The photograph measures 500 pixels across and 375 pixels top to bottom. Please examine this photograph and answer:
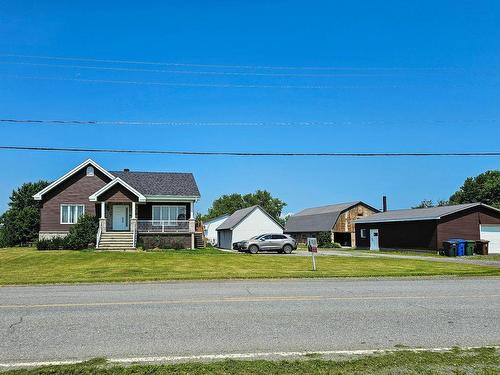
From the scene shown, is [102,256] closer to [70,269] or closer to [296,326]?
[70,269]

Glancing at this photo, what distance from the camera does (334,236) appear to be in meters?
66.5

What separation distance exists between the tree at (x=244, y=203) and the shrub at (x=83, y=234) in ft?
298

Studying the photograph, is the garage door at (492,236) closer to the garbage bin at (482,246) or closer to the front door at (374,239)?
the garbage bin at (482,246)

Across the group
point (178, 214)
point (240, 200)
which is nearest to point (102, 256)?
point (178, 214)

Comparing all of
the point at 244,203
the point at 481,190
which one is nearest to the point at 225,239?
the point at 481,190

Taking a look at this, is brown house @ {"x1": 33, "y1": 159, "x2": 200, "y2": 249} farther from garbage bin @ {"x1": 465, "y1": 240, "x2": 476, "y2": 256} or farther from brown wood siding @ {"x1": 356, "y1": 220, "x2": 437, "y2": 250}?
garbage bin @ {"x1": 465, "y1": 240, "x2": 476, "y2": 256}

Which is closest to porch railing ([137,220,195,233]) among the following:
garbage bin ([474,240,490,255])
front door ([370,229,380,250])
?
front door ([370,229,380,250])

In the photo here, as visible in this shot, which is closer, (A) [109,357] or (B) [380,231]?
(A) [109,357]

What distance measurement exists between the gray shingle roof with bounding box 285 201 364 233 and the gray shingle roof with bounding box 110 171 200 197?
26.2 m

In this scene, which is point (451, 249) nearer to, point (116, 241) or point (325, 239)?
point (325, 239)

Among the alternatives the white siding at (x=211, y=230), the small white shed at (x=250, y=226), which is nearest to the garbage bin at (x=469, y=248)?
the small white shed at (x=250, y=226)

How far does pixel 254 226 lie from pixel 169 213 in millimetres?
13224

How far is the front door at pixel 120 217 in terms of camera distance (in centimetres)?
4031

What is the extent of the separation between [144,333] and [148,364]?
68.4 inches
